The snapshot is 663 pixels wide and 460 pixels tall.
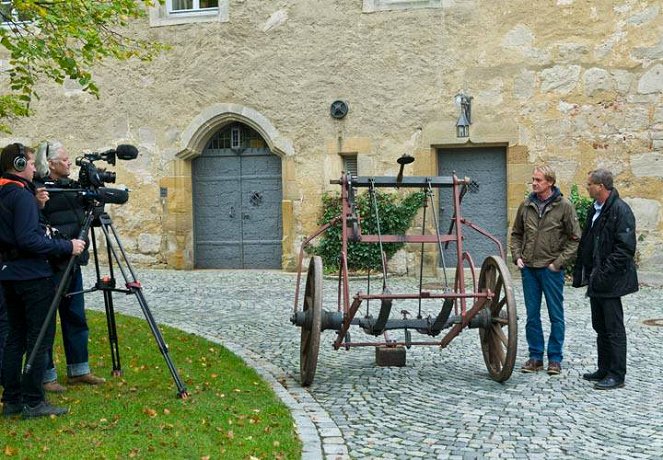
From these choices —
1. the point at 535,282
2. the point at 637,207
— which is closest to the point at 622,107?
the point at 637,207

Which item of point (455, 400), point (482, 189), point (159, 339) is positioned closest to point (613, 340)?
point (455, 400)

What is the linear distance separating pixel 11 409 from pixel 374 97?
9.75m

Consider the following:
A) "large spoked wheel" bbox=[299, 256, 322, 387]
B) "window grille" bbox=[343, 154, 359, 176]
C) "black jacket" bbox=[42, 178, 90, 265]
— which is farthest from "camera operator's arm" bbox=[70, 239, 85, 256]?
"window grille" bbox=[343, 154, 359, 176]

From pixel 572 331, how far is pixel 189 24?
29.6 ft

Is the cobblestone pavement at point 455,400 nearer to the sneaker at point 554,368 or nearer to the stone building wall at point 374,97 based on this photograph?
the sneaker at point 554,368

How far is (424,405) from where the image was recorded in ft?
19.6

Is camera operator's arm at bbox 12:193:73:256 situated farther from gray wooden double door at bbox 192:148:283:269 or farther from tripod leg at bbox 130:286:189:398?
gray wooden double door at bbox 192:148:283:269

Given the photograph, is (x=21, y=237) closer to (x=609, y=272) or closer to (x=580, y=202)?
(x=609, y=272)

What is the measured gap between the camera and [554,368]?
6.96 meters

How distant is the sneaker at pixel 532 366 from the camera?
7.07 metres

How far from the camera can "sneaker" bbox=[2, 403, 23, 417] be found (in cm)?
545

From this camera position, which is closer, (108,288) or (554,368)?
(108,288)

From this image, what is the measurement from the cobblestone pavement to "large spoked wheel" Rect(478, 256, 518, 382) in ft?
Answer: 0.46

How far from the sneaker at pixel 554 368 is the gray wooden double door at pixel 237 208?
28.6ft
